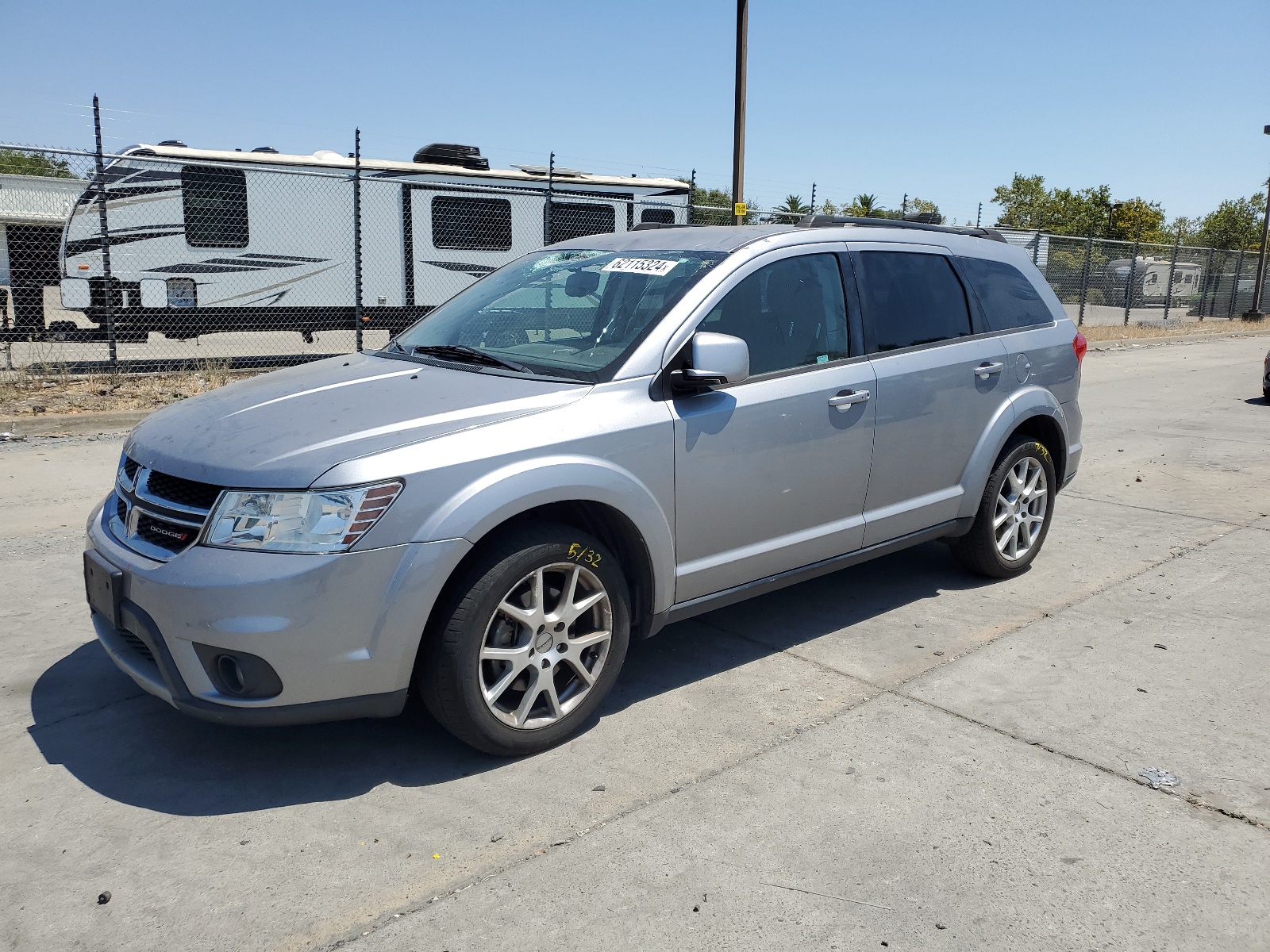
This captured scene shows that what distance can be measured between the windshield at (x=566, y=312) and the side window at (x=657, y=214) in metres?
13.4

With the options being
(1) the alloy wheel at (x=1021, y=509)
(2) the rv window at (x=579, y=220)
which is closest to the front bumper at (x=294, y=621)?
(1) the alloy wheel at (x=1021, y=509)

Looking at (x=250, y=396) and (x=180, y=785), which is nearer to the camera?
(x=180, y=785)

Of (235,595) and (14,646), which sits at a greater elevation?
(235,595)

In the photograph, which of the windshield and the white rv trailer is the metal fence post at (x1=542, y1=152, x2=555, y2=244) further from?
the windshield

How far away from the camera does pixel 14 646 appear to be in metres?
4.41

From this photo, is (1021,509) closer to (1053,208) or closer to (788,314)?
(788,314)

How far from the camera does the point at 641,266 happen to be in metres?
4.31

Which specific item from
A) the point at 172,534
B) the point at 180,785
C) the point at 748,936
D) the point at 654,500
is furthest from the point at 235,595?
the point at 748,936

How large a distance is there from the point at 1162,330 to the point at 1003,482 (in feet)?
81.7

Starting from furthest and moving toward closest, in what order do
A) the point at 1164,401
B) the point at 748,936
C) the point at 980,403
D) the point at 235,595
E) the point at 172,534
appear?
the point at 1164,401 < the point at 980,403 < the point at 172,534 < the point at 235,595 < the point at 748,936

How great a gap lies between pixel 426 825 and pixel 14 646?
95.7 inches

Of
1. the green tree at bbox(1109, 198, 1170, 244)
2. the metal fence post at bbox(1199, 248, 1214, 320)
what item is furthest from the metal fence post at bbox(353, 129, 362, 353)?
the green tree at bbox(1109, 198, 1170, 244)

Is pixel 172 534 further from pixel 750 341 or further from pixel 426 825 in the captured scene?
pixel 750 341

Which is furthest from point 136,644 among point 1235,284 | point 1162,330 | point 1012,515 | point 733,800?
point 1235,284
